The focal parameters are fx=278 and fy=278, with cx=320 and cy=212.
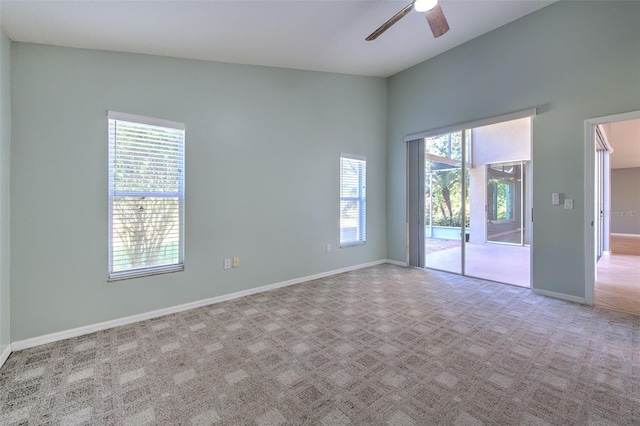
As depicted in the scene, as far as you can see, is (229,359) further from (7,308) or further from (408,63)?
(408,63)

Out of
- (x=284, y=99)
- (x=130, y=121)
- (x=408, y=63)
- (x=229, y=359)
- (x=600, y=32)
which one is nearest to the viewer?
(x=229, y=359)

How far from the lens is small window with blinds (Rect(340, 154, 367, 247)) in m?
4.84

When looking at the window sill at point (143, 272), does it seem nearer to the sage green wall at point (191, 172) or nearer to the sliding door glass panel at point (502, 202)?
the sage green wall at point (191, 172)

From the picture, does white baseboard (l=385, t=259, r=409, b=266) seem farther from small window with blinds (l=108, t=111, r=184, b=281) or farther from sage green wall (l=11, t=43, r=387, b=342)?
small window with blinds (l=108, t=111, r=184, b=281)

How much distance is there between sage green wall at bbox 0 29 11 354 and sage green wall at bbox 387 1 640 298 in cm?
521

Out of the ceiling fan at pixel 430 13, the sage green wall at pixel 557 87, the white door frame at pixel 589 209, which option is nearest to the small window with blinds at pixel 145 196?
the ceiling fan at pixel 430 13

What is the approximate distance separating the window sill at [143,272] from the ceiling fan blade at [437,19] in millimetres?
3592

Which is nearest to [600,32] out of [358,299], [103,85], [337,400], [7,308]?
[358,299]

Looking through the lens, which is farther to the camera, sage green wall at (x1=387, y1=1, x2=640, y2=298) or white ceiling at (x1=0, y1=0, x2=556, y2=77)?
sage green wall at (x1=387, y1=1, x2=640, y2=298)

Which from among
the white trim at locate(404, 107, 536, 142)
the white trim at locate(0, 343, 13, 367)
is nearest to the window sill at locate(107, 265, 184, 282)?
the white trim at locate(0, 343, 13, 367)

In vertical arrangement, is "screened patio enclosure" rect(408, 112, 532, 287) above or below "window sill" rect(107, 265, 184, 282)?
above

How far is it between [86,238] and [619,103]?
Result: 5720 mm

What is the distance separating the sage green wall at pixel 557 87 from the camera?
305 centimetres

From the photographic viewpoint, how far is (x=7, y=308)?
2334 millimetres
